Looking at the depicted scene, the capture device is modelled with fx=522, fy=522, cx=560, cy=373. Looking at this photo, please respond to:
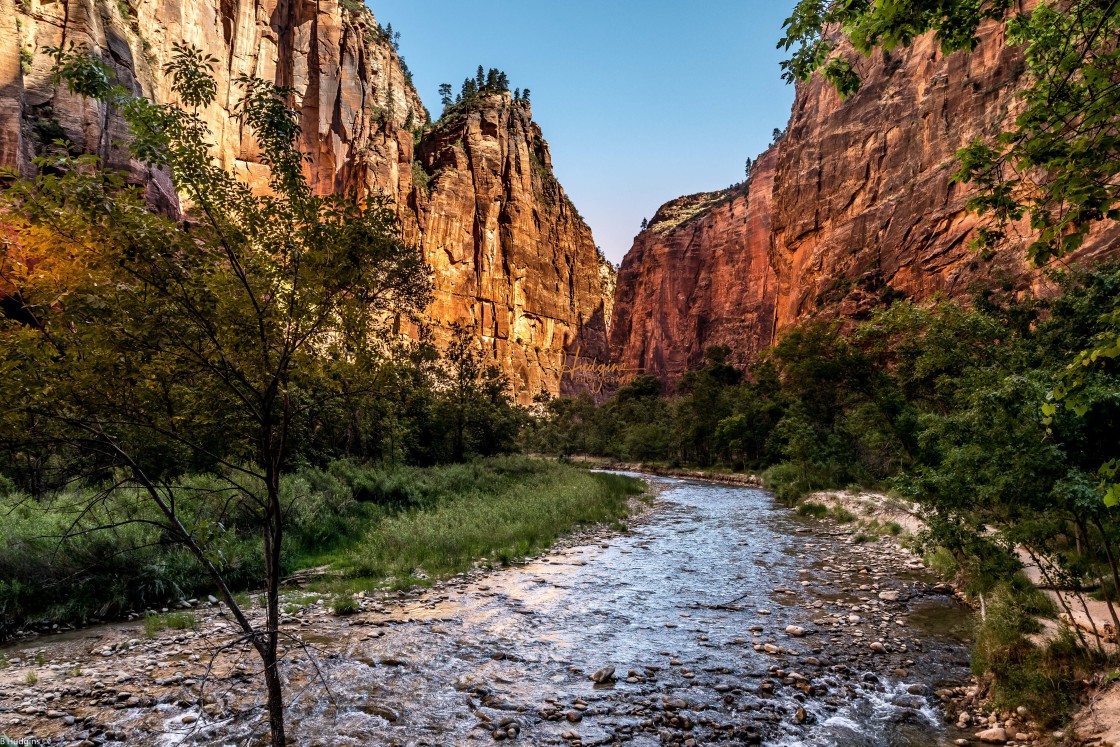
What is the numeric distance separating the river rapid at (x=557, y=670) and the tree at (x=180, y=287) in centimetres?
207

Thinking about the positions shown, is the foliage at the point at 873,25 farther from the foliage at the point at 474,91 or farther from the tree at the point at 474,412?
the foliage at the point at 474,91

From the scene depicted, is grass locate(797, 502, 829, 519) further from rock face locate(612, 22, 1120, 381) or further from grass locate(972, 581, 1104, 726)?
grass locate(972, 581, 1104, 726)

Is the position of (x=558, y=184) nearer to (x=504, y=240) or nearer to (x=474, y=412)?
(x=504, y=240)

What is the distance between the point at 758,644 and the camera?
821cm

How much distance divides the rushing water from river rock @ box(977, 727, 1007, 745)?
418mm

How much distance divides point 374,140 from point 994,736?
91.8 m

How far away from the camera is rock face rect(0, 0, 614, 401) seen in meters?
27.8

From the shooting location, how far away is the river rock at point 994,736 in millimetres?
5484

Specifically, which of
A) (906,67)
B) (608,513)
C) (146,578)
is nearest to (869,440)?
(608,513)

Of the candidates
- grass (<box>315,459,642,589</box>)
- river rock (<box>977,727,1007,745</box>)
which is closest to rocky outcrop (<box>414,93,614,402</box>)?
grass (<box>315,459,642,589</box>)

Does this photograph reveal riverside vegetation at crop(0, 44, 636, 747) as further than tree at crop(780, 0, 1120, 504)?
Yes

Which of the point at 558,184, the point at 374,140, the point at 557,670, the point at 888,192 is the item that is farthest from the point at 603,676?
the point at 558,184

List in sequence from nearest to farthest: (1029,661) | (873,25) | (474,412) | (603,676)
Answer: (873,25), (1029,661), (603,676), (474,412)

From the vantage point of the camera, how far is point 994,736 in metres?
5.52
